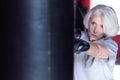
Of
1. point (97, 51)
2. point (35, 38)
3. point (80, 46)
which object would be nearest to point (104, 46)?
point (97, 51)

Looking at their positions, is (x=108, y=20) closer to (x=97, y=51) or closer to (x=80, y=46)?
(x=97, y=51)

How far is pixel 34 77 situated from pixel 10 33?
122 mm

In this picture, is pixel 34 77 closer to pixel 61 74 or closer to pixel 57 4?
pixel 61 74

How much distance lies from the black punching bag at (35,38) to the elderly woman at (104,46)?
20.4 inches

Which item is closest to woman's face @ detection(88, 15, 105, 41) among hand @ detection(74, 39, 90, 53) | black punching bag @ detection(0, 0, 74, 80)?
hand @ detection(74, 39, 90, 53)

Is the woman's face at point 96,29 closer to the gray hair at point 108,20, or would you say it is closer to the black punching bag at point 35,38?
the gray hair at point 108,20

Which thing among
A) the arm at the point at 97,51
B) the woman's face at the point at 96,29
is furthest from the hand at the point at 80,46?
the woman's face at the point at 96,29

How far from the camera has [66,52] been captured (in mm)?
764

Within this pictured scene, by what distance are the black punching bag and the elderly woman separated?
20.4 inches

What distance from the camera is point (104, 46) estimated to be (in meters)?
1.23

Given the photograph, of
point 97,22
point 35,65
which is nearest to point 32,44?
point 35,65

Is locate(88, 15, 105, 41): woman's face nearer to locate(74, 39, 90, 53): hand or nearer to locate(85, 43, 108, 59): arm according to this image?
locate(85, 43, 108, 59): arm

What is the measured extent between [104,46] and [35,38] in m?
0.56

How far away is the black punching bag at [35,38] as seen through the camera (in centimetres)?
72
